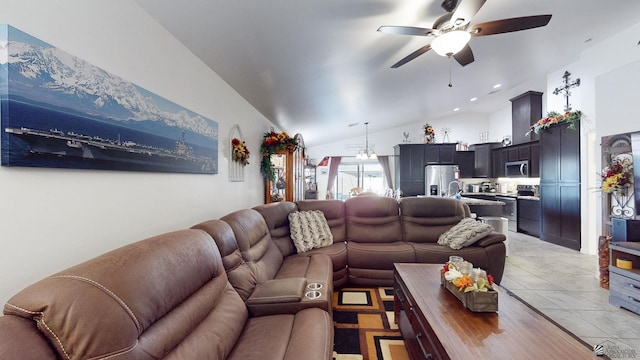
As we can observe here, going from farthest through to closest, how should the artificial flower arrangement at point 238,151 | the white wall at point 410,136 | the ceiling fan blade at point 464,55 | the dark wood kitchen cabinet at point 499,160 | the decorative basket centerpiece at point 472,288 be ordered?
the white wall at point 410,136
the dark wood kitchen cabinet at point 499,160
the artificial flower arrangement at point 238,151
the ceiling fan blade at point 464,55
the decorative basket centerpiece at point 472,288

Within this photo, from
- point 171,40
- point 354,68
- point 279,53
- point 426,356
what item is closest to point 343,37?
point 279,53

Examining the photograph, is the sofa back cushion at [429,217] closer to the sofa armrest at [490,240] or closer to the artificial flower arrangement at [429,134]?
the sofa armrest at [490,240]

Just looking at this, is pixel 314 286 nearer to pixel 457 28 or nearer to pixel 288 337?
pixel 288 337

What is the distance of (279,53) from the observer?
237 centimetres

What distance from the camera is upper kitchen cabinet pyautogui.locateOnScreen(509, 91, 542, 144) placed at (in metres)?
5.78

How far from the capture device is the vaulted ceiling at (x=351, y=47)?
71.7 inches

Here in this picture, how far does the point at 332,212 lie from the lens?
3521 millimetres

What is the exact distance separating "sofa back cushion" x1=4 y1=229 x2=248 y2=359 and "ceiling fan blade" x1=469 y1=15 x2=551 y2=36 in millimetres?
2730

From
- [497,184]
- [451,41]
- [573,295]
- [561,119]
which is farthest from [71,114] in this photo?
[497,184]

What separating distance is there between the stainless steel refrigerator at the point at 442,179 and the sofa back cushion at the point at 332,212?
187 inches

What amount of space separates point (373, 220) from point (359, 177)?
244 inches

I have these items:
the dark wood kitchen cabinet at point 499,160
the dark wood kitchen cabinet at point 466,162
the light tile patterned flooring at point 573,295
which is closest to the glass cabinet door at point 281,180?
the light tile patterned flooring at point 573,295

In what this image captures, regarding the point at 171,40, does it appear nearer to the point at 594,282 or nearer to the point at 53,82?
the point at 53,82

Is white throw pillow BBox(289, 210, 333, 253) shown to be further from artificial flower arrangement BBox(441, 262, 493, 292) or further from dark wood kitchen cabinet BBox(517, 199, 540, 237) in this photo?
dark wood kitchen cabinet BBox(517, 199, 540, 237)
